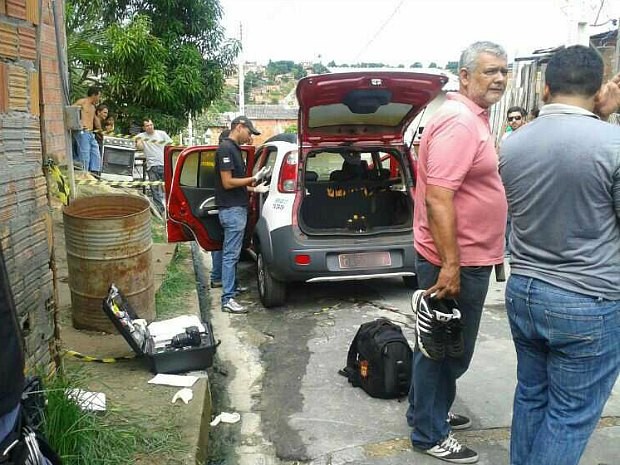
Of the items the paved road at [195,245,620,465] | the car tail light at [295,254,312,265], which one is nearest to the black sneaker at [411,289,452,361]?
the paved road at [195,245,620,465]

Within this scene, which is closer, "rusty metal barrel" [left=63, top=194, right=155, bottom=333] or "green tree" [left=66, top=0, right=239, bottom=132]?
"rusty metal barrel" [left=63, top=194, right=155, bottom=333]

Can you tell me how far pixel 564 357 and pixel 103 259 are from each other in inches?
123

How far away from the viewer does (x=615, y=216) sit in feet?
7.19

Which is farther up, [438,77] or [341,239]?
[438,77]

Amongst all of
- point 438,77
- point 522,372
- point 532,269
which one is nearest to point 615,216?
point 532,269

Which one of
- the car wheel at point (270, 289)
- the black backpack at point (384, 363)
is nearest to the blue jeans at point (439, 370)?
the black backpack at point (384, 363)

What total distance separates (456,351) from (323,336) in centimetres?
227

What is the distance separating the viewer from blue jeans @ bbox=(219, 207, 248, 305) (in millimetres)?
5645

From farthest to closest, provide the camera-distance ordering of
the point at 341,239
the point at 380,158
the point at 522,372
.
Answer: the point at 380,158 < the point at 341,239 < the point at 522,372

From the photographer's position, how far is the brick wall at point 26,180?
98.7 inches

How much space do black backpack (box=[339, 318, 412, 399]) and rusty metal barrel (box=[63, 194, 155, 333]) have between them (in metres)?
1.73

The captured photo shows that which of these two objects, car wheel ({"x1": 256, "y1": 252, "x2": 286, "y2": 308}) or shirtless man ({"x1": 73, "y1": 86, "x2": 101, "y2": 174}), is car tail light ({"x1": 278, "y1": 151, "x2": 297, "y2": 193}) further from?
shirtless man ({"x1": 73, "y1": 86, "x2": 101, "y2": 174})

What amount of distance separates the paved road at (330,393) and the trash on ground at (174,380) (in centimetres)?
41

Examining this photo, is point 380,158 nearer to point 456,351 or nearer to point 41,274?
point 456,351
